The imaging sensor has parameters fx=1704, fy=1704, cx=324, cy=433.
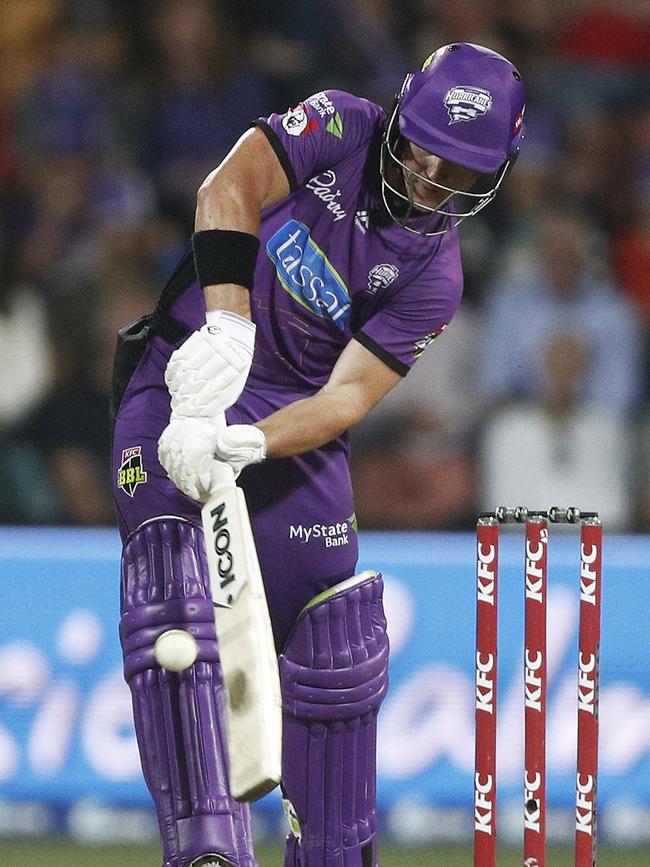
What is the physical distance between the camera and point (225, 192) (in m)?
3.04

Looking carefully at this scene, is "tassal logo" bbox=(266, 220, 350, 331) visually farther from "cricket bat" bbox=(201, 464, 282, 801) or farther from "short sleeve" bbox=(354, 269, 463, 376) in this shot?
"cricket bat" bbox=(201, 464, 282, 801)

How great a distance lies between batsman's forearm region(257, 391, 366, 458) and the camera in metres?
3.11

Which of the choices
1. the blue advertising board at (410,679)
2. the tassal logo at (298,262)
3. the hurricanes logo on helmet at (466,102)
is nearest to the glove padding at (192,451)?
the tassal logo at (298,262)

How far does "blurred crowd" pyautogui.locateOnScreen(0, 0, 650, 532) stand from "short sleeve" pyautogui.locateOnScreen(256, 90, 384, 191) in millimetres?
2669

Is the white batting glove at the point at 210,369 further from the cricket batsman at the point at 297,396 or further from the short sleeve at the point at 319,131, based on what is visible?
the short sleeve at the point at 319,131

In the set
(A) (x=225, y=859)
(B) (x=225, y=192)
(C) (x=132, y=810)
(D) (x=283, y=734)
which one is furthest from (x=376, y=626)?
(C) (x=132, y=810)

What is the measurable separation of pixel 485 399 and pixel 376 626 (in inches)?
103

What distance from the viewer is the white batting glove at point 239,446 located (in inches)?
115

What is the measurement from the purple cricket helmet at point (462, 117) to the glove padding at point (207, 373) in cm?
50

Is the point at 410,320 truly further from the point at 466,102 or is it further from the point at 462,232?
the point at 462,232

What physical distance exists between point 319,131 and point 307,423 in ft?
1.77

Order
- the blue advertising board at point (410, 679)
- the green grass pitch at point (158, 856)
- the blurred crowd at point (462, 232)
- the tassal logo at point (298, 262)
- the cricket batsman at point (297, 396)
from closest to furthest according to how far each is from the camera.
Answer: the cricket batsman at point (297, 396), the tassal logo at point (298, 262), the green grass pitch at point (158, 856), the blue advertising board at point (410, 679), the blurred crowd at point (462, 232)

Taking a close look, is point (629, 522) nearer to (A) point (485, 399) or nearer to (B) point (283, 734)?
(A) point (485, 399)

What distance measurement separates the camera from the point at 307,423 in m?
3.16
